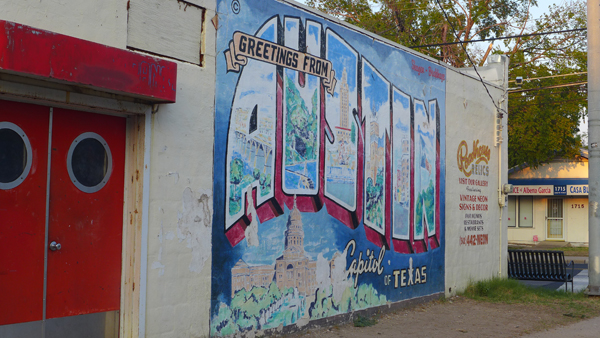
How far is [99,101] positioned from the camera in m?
5.83

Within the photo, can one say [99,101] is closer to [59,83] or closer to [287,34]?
A: [59,83]

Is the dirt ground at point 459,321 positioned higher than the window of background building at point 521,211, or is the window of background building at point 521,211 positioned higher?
the window of background building at point 521,211

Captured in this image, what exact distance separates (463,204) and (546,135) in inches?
631

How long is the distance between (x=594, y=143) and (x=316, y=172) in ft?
23.3

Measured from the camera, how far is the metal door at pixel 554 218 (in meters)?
31.2

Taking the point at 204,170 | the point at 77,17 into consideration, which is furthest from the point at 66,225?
the point at 77,17

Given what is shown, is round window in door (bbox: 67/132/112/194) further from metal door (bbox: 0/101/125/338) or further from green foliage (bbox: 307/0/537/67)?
green foliage (bbox: 307/0/537/67)

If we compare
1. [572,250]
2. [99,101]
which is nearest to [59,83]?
[99,101]

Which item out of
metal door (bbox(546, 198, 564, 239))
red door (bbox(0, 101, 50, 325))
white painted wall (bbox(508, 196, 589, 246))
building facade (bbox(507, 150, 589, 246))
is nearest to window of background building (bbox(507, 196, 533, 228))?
building facade (bbox(507, 150, 589, 246))

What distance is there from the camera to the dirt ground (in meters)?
8.70

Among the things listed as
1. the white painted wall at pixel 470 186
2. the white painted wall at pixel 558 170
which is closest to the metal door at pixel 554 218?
the white painted wall at pixel 558 170

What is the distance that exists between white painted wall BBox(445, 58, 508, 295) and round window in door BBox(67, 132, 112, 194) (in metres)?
7.89

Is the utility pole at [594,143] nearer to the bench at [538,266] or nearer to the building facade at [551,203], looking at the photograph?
the bench at [538,266]

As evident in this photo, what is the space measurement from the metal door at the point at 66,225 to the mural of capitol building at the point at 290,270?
5.98 feet
